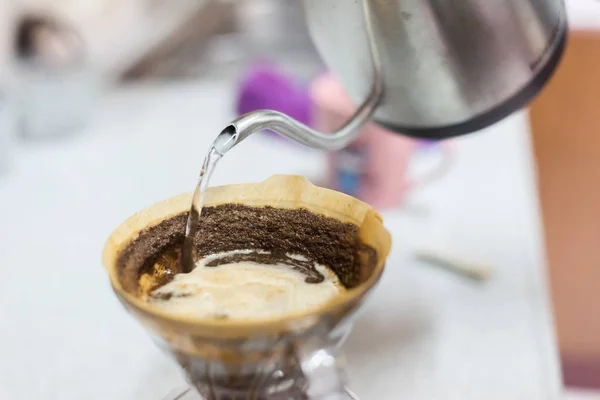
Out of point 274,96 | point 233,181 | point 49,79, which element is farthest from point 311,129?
point 49,79

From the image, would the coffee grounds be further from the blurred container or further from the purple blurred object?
the blurred container

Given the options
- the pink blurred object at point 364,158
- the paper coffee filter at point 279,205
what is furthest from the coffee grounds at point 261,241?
the pink blurred object at point 364,158

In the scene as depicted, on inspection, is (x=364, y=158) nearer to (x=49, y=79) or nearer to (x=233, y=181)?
(x=233, y=181)

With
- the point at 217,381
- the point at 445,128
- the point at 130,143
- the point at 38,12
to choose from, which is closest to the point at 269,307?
the point at 217,381

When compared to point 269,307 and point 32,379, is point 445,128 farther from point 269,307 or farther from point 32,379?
point 32,379

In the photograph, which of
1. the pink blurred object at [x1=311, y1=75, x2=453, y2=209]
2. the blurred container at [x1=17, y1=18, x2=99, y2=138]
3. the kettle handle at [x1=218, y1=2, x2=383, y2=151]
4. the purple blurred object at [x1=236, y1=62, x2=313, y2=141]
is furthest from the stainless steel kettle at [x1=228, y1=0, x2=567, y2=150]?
the blurred container at [x1=17, y1=18, x2=99, y2=138]
